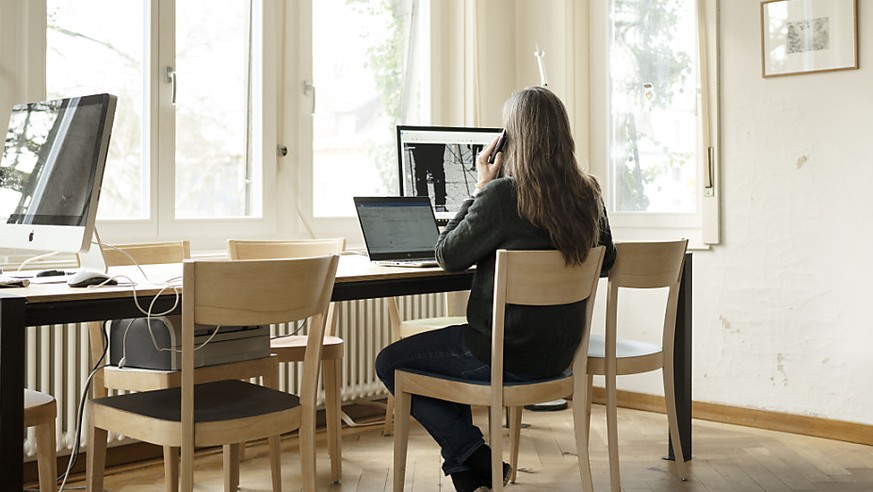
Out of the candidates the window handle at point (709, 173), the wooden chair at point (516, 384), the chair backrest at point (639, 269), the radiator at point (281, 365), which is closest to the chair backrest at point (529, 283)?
the wooden chair at point (516, 384)

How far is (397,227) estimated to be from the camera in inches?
112

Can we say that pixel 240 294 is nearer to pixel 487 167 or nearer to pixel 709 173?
pixel 487 167

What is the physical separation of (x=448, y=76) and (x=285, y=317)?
2.72 meters

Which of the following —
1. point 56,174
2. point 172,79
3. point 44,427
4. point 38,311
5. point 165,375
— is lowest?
point 44,427

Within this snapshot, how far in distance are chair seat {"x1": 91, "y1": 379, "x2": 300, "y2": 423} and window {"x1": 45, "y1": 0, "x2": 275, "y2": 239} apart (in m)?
1.25

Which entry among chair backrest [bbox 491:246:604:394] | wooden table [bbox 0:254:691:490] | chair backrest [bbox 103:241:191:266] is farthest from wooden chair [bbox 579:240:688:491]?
chair backrest [bbox 103:241:191:266]

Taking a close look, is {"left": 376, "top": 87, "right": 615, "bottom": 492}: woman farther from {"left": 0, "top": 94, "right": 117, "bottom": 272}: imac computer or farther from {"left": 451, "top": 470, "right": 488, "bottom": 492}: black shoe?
{"left": 0, "top": 94, "right": 117, "bottom": 272}: imac computer

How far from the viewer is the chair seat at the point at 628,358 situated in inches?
110

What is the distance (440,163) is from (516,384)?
1.11 metres

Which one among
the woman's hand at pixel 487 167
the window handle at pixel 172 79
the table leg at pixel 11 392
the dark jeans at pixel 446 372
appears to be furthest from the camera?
the window handle at pixel 172 79

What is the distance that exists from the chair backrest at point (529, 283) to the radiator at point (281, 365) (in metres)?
1.37

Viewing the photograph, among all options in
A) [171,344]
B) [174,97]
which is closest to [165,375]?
[171,344]

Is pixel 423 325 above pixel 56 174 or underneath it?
underneath

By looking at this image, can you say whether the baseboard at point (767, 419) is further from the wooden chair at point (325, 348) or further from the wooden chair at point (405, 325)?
the wooden chair at point (325, 348)
